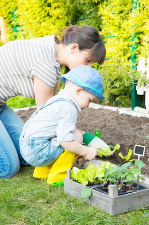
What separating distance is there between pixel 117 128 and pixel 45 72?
1.35 metres

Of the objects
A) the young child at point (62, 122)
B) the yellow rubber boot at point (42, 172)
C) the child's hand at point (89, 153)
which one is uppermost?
the young child at point (62, 122)

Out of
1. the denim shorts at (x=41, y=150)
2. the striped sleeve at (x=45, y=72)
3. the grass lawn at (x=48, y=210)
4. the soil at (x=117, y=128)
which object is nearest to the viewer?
the grass lawn at (x=48, y=210)

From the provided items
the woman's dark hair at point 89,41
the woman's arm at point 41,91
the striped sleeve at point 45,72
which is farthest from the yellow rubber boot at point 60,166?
the woman's dark hair at point 89,41

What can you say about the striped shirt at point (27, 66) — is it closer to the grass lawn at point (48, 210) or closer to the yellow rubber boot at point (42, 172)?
the yellow rubber boot at point (42, 172)

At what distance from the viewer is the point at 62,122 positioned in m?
1.82

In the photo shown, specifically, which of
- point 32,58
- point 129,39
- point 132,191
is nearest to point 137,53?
point 129,39

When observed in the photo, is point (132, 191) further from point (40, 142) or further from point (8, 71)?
point (8, 71)

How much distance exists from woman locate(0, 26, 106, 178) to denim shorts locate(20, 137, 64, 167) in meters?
0.27

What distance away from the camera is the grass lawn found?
145 cm

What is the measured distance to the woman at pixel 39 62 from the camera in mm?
2141

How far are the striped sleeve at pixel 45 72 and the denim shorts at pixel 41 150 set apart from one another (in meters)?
0.46

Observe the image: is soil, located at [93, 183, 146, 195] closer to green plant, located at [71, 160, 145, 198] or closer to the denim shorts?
green plant, located at [71, 160, 145, 198]

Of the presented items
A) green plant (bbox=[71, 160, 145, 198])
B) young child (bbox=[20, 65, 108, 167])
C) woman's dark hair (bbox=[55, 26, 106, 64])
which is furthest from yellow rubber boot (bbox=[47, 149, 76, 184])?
woman's dark hair (bbox=[55, 26, 106, 64])

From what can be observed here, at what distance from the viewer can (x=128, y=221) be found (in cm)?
145
